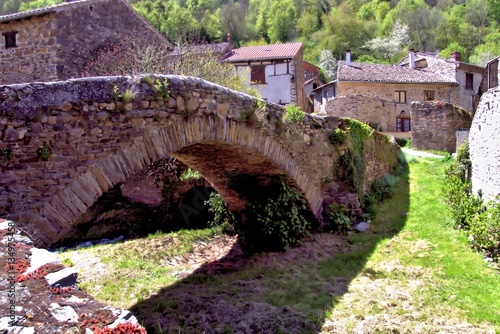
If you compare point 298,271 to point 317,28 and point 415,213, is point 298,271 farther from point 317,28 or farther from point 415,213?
point 317,28

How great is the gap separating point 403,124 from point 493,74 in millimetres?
18512

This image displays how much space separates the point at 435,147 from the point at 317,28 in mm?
45345

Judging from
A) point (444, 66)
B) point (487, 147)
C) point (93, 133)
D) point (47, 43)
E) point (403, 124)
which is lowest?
point (403, 124)

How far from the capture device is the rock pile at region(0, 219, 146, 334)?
99.9 inches

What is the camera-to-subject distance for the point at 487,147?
8766 millimetres

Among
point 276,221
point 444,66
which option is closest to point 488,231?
point 276,221

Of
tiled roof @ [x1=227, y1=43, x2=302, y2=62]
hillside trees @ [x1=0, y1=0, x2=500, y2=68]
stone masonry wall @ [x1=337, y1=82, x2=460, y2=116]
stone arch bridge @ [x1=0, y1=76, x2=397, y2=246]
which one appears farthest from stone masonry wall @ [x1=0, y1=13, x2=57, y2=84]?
hillside trees @ [x1=0, y1=0, x2=500, y2=68]

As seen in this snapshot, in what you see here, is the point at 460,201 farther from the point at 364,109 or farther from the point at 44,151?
the point at 364,109

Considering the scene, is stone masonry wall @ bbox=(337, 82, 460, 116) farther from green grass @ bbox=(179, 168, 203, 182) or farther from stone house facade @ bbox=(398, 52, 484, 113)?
green grass @ bbox=(179, 168, 203, 182)

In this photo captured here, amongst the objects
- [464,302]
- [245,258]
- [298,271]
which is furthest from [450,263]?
[245,258]

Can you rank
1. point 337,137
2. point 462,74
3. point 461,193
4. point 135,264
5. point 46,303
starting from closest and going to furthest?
point 46,303 → point 135,264 → point 337,137 → point 461,193 → point 462,74

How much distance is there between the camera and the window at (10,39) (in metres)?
12.6

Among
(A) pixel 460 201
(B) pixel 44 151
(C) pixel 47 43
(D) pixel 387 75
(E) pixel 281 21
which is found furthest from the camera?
(E) pixel 281 21

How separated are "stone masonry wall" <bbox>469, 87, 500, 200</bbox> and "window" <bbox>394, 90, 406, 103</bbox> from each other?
19.2 metres
